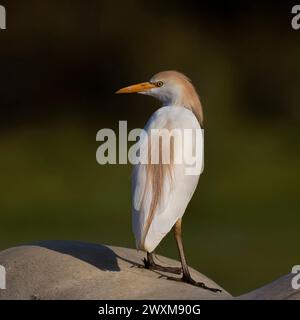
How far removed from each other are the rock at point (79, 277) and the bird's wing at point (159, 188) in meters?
0.18

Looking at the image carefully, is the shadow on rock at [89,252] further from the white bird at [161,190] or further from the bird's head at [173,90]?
the bird's head at [173,90]

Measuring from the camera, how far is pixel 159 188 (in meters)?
4.85

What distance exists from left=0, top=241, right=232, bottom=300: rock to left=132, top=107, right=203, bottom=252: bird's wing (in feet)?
0.58

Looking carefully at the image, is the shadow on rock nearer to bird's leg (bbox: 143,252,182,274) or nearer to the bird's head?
bird's leg (bbox: 143,252,182,274)

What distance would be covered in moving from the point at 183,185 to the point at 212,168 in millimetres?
8086

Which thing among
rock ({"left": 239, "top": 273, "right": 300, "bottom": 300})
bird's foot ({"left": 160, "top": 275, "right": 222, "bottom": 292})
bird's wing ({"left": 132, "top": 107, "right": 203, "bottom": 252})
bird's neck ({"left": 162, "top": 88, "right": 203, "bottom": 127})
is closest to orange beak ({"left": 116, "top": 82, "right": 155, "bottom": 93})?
bird's neck ({"left": 162, "top": 88, "right": 203, "bottom": 127})

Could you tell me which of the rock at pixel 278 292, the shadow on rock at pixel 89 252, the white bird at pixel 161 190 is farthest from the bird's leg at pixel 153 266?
the rock at pixel 278 292

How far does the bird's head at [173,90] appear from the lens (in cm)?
522

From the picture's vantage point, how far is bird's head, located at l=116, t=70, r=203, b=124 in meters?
5.22

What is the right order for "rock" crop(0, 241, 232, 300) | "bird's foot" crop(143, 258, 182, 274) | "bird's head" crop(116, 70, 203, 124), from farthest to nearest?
1. "bird's head" crop(116, 70, 203, 124)
2. "bird's foot" crop(143, 258, 182, 274)
3. "rock" crop(0, 241, 232, 300)

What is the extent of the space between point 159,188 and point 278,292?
3.30 ft

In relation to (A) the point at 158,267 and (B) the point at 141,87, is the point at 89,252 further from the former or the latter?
(B) the point at 141,87
